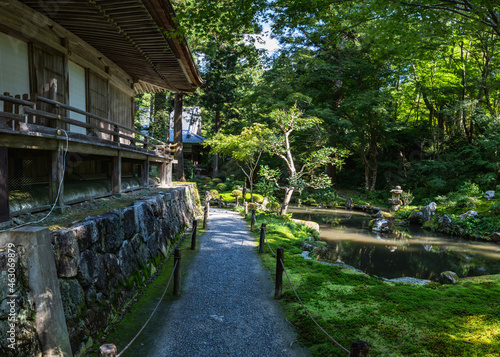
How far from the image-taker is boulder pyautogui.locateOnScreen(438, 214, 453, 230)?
15730 millimetres

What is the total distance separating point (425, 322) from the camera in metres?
4.54

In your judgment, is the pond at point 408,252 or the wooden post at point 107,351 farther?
the pond at point 408,252

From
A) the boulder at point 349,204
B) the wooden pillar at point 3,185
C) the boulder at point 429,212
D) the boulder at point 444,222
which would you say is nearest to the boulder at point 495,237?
the boulder at point 444,222

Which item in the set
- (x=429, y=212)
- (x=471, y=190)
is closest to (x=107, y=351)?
(x=429, y=212)

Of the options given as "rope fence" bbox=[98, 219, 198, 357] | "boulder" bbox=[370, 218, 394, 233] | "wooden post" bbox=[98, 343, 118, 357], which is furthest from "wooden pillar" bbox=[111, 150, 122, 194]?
"boulder" bbox=[370, 218, 394, 233]

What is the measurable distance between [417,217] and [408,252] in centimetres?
749

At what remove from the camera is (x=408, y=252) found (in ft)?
39.2

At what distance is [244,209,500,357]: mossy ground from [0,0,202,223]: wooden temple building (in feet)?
16.5

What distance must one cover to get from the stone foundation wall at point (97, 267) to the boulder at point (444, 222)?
1597cm

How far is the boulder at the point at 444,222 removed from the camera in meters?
15.7

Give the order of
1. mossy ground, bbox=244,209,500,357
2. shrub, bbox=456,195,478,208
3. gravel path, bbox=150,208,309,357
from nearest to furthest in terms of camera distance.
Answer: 1. mossy ground, bbox=244,209,500,357
2. gravel path, bbox=150,208,309,357
3. shrub, bbox=456,195,478,208

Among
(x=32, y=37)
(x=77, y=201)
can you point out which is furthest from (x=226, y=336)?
(x=32, y=37)

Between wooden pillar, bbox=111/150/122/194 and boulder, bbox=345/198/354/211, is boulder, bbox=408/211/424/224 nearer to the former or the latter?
boulder, bbox=345/198/354/211

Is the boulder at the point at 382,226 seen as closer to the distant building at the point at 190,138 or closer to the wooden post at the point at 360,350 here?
the wooden post at the point at 360,350
